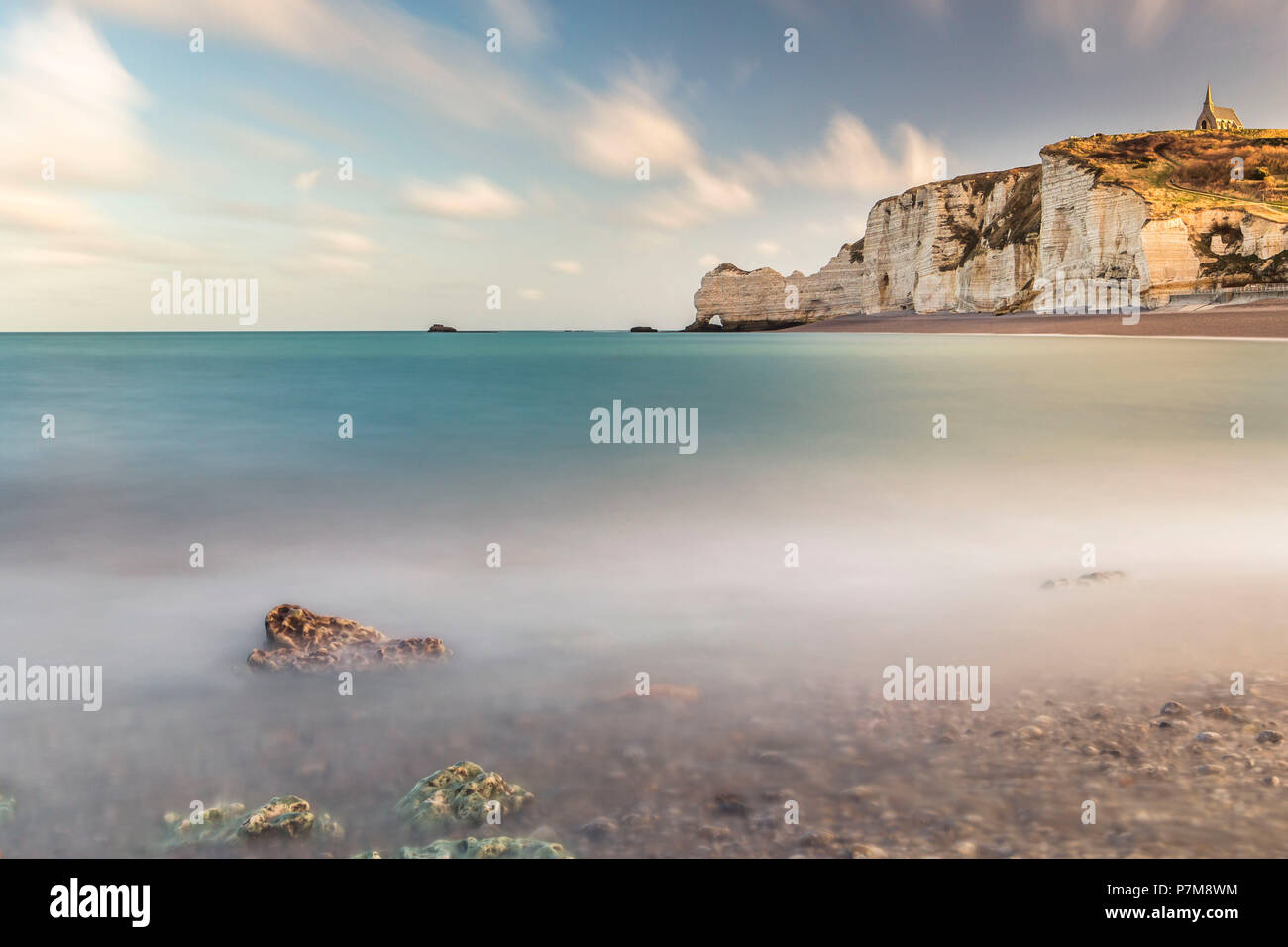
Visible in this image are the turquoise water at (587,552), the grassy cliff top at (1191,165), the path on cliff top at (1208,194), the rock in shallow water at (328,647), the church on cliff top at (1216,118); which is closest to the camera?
the turquoise water at (587,552)

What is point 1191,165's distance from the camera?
6488 cm

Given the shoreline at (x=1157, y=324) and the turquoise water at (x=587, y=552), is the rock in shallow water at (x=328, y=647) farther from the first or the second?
the shoreline at (x=1157, y=324)

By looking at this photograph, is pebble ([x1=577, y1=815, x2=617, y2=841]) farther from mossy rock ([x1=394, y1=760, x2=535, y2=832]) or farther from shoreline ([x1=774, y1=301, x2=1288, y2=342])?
shoreline ([x1=774, y1=301, x2=1288, y2=342])

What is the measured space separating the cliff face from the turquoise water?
4967 cm

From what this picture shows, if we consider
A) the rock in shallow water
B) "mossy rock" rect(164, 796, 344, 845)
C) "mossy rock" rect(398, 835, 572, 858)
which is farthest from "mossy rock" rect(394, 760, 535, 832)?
the rock in shallow water

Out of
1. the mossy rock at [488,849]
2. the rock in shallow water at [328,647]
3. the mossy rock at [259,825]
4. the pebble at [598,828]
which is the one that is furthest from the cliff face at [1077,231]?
the mossy rock at [259,825]

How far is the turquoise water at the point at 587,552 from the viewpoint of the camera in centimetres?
465

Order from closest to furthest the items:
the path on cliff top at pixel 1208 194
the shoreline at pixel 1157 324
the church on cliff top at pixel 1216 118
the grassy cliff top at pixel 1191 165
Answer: the shoreline at pixel 1157 324 < the path on cliff top at pixel 1208 194 < the grassy cliff top at pixel 1191 165 < the church on cliff top at pixel 1216 118

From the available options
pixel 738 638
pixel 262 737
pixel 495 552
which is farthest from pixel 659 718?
pixel 495 552

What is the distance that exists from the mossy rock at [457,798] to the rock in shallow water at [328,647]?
59.1 inches

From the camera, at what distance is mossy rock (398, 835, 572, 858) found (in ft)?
9.90

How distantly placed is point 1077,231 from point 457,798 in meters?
74.0

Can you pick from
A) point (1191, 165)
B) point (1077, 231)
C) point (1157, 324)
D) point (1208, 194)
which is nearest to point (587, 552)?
point (1157, 324)

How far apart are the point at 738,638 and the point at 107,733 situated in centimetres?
375
